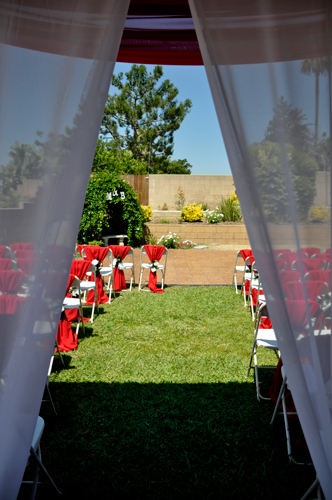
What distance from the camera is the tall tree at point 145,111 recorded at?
30.0 meters

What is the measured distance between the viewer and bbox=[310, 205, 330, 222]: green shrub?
1.65 metres

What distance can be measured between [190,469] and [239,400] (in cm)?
102

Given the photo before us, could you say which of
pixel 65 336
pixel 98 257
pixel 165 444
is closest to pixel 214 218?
pixel 98 257

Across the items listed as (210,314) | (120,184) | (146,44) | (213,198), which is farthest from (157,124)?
(146,44)

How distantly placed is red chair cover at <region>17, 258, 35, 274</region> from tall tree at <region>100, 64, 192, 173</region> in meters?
29.9

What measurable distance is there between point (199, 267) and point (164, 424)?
7402mm

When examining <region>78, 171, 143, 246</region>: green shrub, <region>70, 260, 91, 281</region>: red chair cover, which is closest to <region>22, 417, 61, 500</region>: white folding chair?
<region>70, 260, 91, 281</region>: red chair cover

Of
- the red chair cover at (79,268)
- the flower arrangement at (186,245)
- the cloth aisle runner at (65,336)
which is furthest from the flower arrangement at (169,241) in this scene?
the cloth aisle runner at (65,336)

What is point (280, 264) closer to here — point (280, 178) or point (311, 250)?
point (311, 250)

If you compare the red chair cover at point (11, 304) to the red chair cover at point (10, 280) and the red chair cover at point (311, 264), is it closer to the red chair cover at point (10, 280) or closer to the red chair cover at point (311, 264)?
the red chair cover at point (10, 280)

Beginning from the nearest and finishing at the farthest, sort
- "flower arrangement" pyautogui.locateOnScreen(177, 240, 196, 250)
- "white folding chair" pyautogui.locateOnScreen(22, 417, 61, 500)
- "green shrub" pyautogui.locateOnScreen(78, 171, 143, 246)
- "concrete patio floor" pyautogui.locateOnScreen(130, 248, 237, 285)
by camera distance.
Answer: "white folding chair" pyautogui.locateOnScreen(22, 417, 61, 500) < "concrete patio floor" pyautogui.locateOnScreen(130, 248, 237, 285) < "green shrub" pyautogui.locateOnScreen(78, 171, 143, 246) < "flower arrangement" pyautogui.locateOnScreen(177, 240, 196, 250)

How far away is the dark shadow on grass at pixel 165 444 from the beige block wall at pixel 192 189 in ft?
52.3

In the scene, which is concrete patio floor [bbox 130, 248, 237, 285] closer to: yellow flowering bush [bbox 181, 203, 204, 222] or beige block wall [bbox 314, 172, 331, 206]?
yellow flowering bush [bbox 181, 203, 204, 222]

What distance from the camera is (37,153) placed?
1.67 meters
